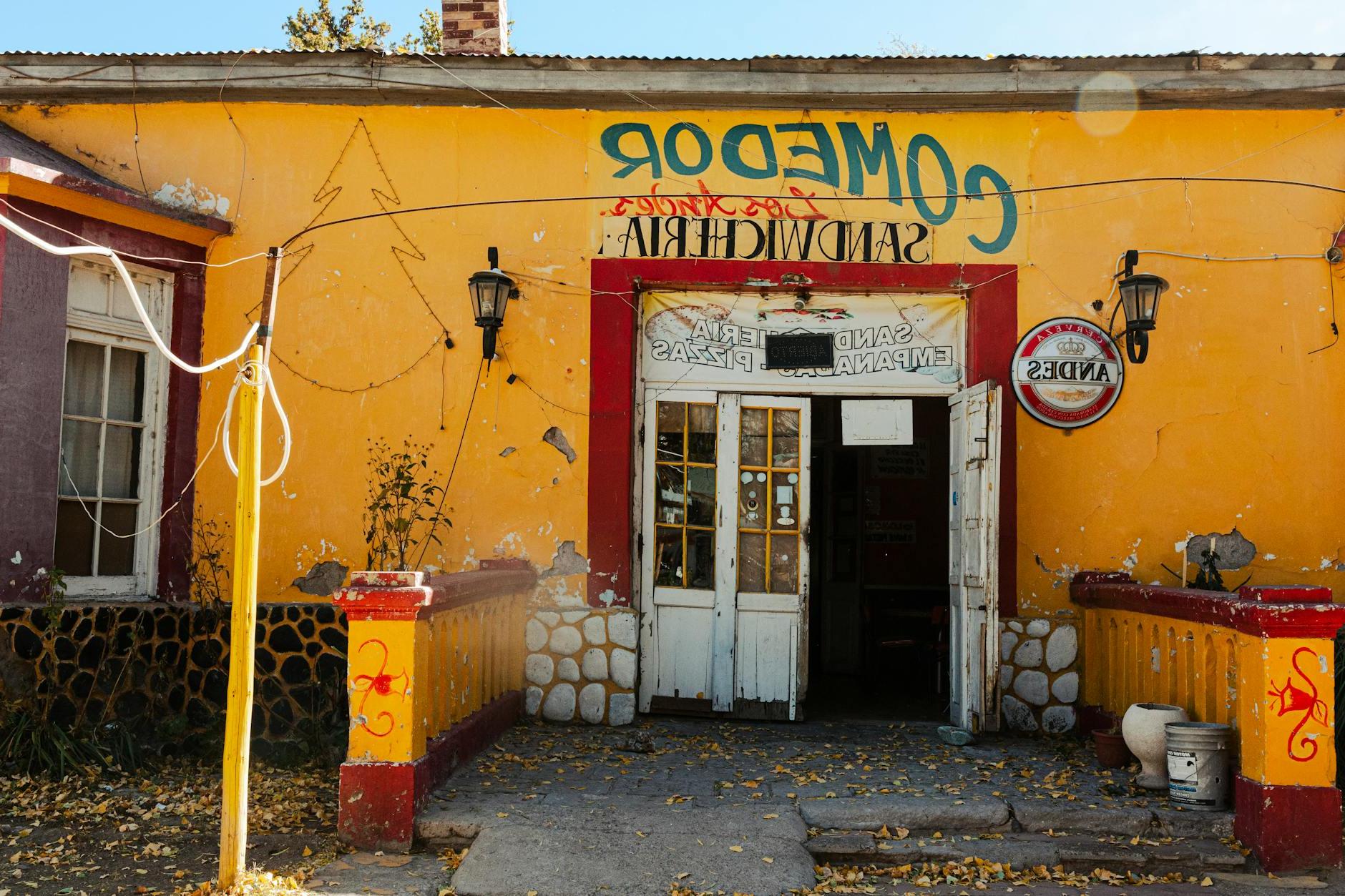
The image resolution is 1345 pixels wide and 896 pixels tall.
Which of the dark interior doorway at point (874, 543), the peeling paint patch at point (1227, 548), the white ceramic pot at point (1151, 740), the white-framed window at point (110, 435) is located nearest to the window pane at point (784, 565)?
the white ceramic pot at point (1151, 740)

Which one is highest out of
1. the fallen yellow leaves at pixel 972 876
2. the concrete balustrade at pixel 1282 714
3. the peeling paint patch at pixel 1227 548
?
the peeling paint patch at pixel 1227 548

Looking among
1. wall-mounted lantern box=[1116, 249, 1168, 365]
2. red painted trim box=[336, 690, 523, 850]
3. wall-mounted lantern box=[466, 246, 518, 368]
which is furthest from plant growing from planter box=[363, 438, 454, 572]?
wall-mounted lantern box=[1116, 249, 1168, 365]

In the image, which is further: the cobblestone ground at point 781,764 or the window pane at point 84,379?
the window pane at point 84,379

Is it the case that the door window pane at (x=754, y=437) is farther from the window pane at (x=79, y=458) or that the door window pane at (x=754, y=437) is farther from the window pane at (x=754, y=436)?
the window pane at (x=79, y=458)

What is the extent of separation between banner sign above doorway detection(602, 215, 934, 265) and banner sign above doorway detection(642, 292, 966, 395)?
283 millimetres

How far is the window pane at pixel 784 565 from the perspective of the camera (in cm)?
715

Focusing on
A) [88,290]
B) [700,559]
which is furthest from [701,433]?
[88,290]

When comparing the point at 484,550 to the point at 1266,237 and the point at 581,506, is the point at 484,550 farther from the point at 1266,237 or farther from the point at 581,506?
the point at 1266,237

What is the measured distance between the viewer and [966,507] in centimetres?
673

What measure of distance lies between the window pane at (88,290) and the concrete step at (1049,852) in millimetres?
5294

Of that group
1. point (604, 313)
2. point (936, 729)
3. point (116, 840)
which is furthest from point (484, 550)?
point (936, 729)

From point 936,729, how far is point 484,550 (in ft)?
10.4

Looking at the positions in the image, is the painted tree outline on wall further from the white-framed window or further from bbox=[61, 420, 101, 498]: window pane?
bbox=[61, 420, 101, 498]: window pane

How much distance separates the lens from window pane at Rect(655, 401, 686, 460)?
7.23m
